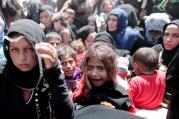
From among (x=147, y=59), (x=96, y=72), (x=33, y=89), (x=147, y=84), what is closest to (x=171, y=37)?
(x=147, y=59)

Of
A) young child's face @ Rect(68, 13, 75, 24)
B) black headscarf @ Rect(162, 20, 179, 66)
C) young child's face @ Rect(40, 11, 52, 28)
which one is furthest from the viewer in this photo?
young child's face @ Rect(68, 13, 75, 24)

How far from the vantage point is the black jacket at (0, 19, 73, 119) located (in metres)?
2.03

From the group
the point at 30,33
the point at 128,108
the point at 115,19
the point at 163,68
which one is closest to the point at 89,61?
the point at 128,108

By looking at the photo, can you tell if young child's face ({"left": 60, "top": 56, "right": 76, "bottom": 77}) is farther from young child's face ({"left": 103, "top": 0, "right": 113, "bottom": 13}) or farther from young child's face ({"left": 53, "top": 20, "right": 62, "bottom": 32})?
young child's face ({"left": 103, "top": 0, "right": 113, "bottom": 13})

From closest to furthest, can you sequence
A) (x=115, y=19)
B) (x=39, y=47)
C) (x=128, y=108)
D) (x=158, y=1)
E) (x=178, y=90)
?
1. (x=39, y=47)
2. (x=178, y=90)
3. (x=128, y=108)
4. (x=115, y=19)
5. (x=158, y=1)

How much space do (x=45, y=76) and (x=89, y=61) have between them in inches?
21.9

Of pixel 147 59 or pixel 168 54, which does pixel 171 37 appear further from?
pixel 147 59

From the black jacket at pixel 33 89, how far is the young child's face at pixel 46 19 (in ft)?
13.5

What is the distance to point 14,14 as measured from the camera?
6582 millimetres

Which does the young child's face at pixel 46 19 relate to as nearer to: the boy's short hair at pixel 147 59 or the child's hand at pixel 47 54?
the boy's short hair at pixel 147 59

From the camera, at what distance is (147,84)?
9.82 feet

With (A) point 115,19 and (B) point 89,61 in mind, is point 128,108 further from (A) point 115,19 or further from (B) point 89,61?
(A) point 115,19

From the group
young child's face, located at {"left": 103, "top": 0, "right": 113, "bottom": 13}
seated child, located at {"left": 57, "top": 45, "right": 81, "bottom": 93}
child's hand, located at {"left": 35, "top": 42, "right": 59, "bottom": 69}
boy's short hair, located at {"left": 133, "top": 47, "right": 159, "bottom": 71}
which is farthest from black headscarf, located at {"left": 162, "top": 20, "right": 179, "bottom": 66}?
young child's face, located at {"left": 103, "top": 0, "right": 113, "bottom": 13}

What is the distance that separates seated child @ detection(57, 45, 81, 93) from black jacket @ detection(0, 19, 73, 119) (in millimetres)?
1204
